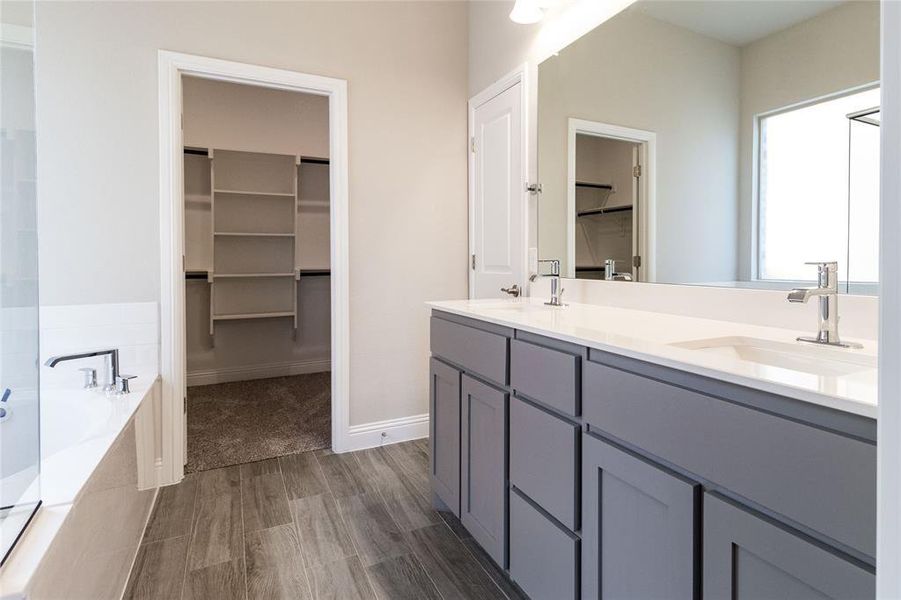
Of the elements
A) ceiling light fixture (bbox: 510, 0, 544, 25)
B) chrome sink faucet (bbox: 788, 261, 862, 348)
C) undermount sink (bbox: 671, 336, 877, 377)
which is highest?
ceiling light fixture (bbox: 510, 0, 544, 25)

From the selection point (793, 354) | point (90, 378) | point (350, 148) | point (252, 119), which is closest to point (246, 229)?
point (252, 119)

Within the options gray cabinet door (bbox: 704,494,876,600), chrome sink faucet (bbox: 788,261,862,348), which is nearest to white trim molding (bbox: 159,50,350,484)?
gray cabinet door (bbox: 704,494,876,600)

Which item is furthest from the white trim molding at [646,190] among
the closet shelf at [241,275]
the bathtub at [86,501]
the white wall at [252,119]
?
the closet shelf at [241,275]

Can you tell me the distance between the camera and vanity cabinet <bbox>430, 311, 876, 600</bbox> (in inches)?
28.2

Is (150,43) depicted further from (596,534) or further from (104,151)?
(596,534)

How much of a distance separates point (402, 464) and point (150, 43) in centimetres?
250

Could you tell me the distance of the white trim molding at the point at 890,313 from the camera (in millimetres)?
412

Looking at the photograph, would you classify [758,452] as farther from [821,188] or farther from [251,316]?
[251,316]

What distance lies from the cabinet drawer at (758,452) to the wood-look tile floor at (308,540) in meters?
0.93

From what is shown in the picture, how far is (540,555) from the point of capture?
54.3 inches

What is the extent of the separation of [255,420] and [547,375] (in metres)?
2.66

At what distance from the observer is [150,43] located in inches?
91.6

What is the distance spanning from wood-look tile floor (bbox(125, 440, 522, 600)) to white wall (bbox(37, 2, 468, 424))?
2.11 feet

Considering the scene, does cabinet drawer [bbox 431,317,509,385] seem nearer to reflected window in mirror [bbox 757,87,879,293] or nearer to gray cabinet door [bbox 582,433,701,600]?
gray cabinet door [bbox 582,433,701,600]
